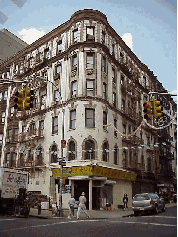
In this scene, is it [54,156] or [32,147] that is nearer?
[54,156]

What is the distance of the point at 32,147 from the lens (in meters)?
32.7

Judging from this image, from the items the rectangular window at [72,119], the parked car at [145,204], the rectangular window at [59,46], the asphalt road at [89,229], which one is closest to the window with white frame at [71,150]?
the rectangular window at [72,119]

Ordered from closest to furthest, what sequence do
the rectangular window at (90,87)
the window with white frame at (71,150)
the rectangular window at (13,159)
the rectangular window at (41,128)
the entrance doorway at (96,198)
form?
1. the entrance doorway at (96,198)
2. the window with white frame at (71,150)
3. the rectangular window at (90,87)
4. the rectangular window at (41,128)
5. the rectangular window at (13,159)

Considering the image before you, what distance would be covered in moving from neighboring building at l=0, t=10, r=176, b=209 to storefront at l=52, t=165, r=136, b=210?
101 mm

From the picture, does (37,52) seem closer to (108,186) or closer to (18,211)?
(108,186)

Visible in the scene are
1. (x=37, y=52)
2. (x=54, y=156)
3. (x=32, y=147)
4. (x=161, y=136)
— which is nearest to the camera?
(x=54, y=156)

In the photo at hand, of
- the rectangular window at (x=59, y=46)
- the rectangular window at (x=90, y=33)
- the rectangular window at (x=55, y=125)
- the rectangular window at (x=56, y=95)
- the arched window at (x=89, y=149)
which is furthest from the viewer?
the rectangular window at (x=59, y=46)

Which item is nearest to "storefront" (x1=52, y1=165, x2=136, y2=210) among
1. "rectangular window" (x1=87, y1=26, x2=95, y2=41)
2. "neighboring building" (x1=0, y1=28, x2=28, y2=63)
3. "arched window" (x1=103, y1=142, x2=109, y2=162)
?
"arched window" (x1=103, y1=142, x2=109, y2=162)

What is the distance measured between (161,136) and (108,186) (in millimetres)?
21065

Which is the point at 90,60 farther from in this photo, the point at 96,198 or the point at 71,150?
the point at 96,198

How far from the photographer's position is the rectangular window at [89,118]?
2810cm

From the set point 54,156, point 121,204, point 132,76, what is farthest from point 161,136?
point 54,156

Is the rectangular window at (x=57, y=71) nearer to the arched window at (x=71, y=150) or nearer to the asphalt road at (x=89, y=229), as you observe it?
the arched window at (x=71, y=150)

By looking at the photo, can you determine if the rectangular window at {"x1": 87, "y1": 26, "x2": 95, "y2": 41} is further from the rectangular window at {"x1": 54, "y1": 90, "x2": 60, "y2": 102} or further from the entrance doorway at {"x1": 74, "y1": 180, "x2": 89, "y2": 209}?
the entrance doorway at {"x1": 74, "y1": 180, "x2": 89, "y2": 209}
